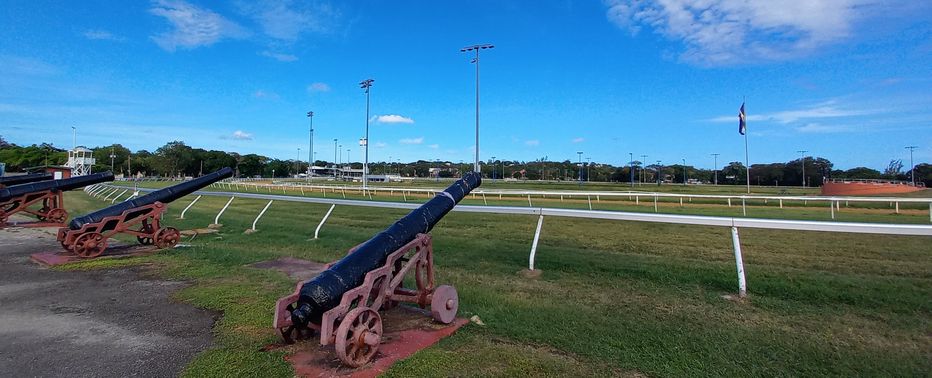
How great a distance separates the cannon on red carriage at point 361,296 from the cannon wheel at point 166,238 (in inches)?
253

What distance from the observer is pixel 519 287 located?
223 inches

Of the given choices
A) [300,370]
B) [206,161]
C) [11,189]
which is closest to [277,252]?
[300,370]

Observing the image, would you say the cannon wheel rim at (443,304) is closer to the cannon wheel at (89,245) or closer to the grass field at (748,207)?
the cannon wheel at (89,245)

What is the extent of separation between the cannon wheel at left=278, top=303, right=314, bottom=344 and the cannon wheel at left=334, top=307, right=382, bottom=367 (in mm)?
586

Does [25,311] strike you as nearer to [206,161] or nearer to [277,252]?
[277,252]

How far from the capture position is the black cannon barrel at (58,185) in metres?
11.5

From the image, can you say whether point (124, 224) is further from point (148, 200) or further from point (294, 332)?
point (294, 332)

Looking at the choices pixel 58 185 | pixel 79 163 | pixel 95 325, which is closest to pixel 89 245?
pixel 95 325

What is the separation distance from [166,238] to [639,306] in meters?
8.59

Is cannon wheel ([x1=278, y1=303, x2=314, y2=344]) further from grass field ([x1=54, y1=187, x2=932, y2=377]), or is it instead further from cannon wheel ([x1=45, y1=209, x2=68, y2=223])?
cannon wheel ([x1=45, y1=209, x2=68, y2=223])

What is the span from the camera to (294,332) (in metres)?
3.87

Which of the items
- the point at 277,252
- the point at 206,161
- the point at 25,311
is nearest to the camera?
the point at 25,311

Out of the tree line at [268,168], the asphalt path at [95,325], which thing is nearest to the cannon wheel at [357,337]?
the asphalt path at [95,325]

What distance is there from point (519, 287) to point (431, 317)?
157 centimetres
